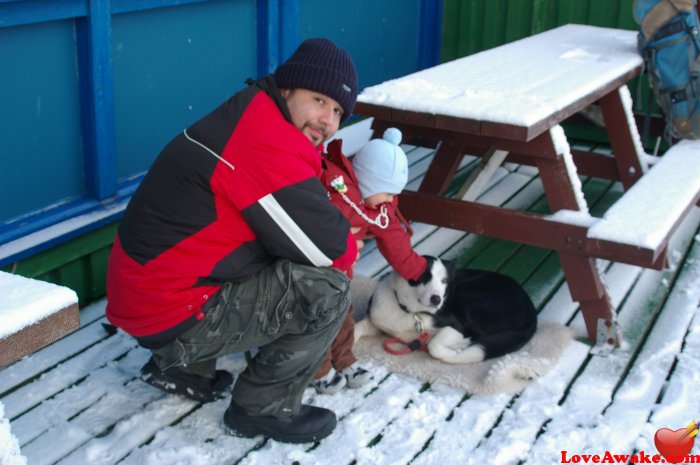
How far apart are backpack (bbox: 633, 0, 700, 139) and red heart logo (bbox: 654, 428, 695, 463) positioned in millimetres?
2042

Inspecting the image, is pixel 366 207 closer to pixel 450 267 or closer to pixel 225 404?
pixel 450 267

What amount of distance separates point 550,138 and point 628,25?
276cm

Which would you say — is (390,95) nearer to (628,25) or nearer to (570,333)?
(570,333)

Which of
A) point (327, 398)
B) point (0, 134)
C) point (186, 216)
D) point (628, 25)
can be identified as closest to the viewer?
point (186, 216)

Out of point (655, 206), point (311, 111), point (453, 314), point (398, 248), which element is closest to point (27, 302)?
point (311, 111)

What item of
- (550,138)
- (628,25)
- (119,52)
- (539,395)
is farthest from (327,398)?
(628,25)

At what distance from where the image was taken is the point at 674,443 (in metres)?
3.00

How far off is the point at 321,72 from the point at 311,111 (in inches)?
5.0

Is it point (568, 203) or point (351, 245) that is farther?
point (568, 203)

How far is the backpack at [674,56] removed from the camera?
14.6 ft

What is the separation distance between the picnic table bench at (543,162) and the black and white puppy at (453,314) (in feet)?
0.81

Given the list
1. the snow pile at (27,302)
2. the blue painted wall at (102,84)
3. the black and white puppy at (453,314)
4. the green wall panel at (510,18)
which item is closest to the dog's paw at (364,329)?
the black and white puppy at (453,314)

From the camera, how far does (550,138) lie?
11.9 ft

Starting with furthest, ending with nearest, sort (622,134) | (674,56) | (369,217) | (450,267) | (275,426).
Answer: (622,134) → (674,56) → (450,267) → (369,217) → (275,426)
